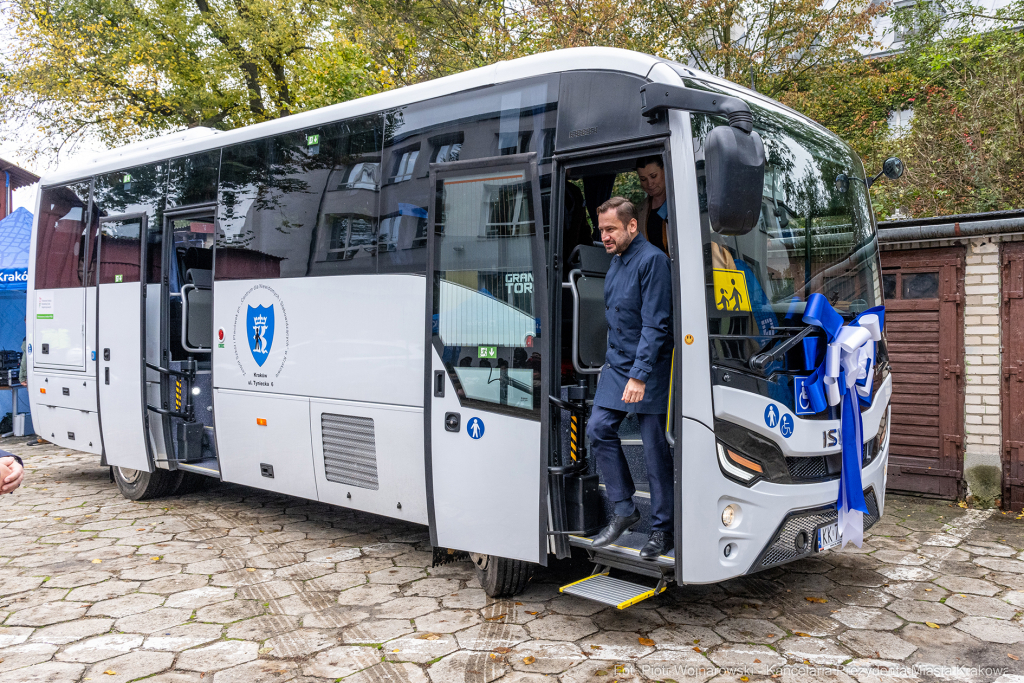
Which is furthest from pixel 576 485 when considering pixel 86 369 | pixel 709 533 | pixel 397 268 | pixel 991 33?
pixel 991 33

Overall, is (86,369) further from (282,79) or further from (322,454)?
(282,79)

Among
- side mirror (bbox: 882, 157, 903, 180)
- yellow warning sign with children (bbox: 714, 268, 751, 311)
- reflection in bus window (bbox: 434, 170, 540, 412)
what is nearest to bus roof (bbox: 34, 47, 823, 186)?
reflection in bus window (bbox: 434, 170, 540, 412)

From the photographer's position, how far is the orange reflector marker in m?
4.09

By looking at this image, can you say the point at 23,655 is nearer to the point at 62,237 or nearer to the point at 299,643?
the point at 299,643

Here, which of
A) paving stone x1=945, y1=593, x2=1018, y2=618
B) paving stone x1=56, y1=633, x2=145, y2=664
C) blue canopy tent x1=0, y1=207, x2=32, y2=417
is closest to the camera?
paving stone x1=56, y1=633, x2=145, y2=664

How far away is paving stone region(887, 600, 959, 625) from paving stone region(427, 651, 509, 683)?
8.30ft

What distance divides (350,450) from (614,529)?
7.48 feet

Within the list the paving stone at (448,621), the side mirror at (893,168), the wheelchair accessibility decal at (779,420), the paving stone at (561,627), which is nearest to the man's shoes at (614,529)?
the paving stone at (561,627)

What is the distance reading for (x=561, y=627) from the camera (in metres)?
4.64

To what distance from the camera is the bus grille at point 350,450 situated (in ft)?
18.7

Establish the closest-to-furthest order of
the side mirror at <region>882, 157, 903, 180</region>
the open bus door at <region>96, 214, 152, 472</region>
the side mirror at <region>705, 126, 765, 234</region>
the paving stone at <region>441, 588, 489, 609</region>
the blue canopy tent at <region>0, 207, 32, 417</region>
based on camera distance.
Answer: the side mirror at <region>705, 126, 765, 234</region>
the paving stone at <region>441, 588, 489, 609</region>
the side mirror at <region>882, 157, 903, 180</region>
the open bus door at <region>96, 214, 152, 472</region>
the blue canopy tent at <region>0, 207, 32, 417</region>

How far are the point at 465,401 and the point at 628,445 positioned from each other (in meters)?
1.20

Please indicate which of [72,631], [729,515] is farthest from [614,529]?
[72,631]

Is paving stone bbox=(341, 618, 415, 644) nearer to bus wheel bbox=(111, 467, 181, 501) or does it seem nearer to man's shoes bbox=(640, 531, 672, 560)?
man's shoes bbox=(640, 531, 672, 560)
